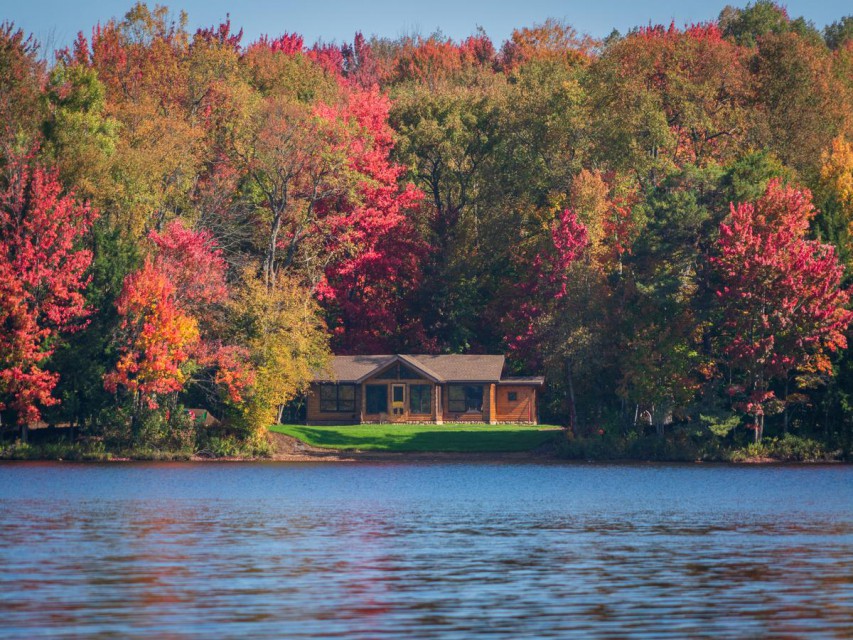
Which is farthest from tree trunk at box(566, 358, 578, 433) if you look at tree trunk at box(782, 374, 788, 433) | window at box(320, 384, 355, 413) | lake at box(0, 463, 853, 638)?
lake at box(0, 463, 853, 638)

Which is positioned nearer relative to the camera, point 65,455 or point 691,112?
point 65,455

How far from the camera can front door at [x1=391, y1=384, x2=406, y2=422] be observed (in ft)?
313

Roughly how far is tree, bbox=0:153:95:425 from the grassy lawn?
15.8 metres

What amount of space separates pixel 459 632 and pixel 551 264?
69305 mm

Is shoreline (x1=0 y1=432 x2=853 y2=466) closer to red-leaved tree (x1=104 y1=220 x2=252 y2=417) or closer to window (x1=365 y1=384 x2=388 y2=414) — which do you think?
red-leaved tree (x1=104 y1=220 x2=252 y2=417)

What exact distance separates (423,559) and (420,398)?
2557 inches

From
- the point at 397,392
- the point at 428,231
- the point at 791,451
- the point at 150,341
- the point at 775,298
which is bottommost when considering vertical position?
the point at 791,451

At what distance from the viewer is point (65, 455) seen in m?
74.1

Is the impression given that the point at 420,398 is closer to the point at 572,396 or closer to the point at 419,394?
the point at 419,394

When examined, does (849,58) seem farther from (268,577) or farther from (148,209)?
(268,577)

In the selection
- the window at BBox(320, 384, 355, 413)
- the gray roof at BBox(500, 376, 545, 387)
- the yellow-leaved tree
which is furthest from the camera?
the window at BBox(320, 384, 355, 413)

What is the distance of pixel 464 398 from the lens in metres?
95.9

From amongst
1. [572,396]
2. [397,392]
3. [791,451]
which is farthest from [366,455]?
[791,451]

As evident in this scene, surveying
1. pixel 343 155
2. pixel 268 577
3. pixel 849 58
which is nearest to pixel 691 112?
pixel 343 155
